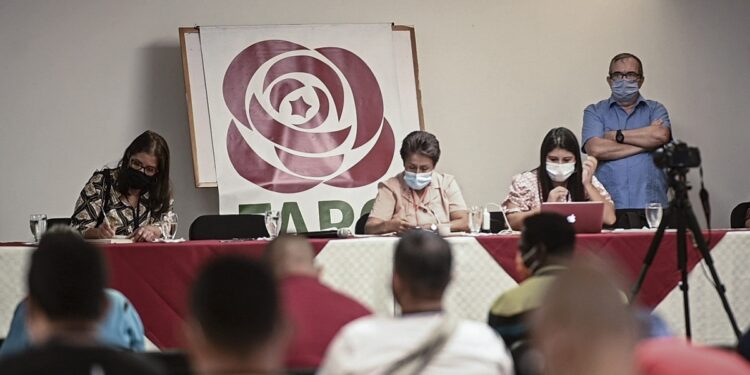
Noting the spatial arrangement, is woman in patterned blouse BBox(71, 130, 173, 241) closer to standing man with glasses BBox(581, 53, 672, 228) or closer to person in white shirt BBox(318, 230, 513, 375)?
standing man with glasses BBox(581, 53, 672, 228)

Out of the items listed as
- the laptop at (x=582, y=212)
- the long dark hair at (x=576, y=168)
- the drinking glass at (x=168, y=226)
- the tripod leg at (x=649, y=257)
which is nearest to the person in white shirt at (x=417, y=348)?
the tripod leg at (x=649, y=257)

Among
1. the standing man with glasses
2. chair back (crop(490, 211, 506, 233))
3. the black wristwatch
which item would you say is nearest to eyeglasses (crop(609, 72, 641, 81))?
the standing man with glasses

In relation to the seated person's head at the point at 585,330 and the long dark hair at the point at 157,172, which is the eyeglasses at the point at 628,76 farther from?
the seated person's head at the point at 585,330

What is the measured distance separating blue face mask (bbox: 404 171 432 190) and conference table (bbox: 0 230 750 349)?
627 mm

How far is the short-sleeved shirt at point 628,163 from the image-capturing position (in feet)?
20.9

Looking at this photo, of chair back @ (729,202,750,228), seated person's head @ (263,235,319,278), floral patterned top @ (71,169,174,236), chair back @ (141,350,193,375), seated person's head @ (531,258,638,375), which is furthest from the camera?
chair back @ (729,202,750,228)

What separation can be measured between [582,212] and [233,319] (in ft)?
10.3

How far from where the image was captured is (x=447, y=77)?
6895 mm

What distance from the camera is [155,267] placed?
4.37 meters

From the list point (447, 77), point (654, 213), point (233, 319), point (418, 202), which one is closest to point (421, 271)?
point (233, 319)

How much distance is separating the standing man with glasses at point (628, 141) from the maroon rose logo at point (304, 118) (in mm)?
1271

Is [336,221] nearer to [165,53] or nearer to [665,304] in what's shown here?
[165,53]

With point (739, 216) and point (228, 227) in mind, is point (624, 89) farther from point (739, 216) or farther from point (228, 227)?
point (228, 227)

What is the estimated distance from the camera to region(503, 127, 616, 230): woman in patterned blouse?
5.14m
